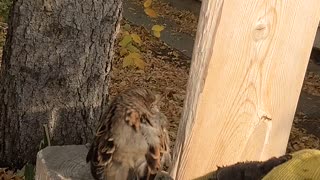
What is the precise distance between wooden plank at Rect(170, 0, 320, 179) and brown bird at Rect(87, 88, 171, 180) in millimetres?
102

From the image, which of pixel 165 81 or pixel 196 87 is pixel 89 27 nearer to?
pixel 196 87

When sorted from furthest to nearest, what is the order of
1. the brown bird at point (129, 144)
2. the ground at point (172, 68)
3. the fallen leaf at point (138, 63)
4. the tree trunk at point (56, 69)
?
the fallen leaf at point (138, 63), the ground at point (172, 68), the tree trunk at point (56, 69), the brown bird at point (129, 144)

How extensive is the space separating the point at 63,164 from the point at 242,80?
1126 millimetres

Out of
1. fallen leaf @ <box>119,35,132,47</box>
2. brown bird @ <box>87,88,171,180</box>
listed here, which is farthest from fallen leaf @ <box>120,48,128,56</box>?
brown bird @ <box>87,88,171,180</box>

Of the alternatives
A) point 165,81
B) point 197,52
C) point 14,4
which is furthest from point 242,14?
point 165,81

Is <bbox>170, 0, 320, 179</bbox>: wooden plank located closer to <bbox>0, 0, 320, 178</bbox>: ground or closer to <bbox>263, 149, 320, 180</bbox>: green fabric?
<bbox>263, 149, 320, 180</bbox>: green fabric

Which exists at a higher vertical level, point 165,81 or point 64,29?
point 64,29

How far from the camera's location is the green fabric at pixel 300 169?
2.77 metres

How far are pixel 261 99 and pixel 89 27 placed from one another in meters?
1.91

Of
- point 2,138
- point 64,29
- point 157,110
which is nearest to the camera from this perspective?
point 157,110

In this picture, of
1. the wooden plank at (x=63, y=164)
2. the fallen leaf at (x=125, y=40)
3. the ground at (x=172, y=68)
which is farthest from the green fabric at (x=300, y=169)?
the fallen leaf at (x=125, y=40)

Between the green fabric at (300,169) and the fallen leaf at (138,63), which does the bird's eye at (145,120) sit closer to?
the green fabric at (300,169)

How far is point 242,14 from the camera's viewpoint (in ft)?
8.95

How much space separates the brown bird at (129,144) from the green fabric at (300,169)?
1.50 ft
